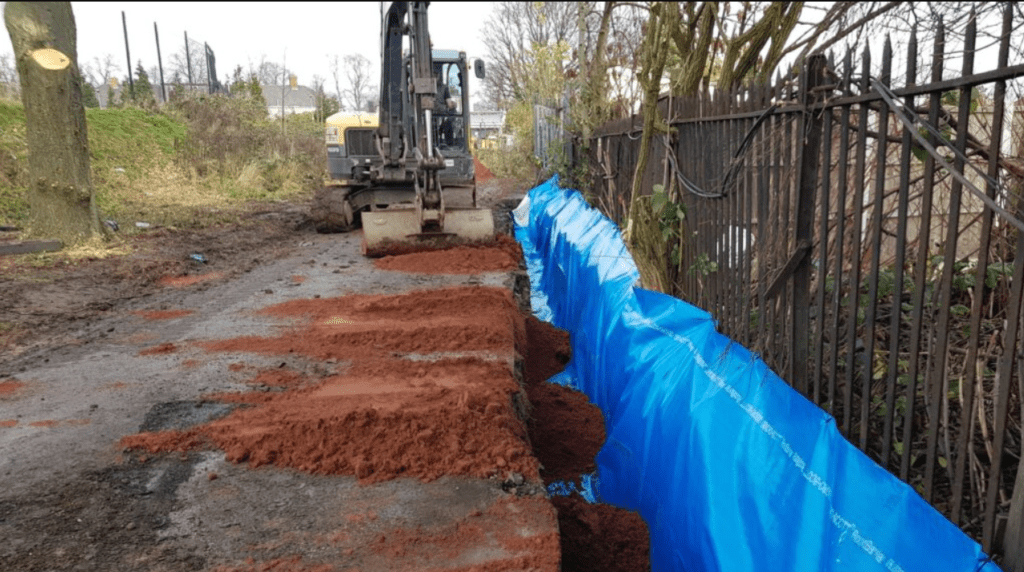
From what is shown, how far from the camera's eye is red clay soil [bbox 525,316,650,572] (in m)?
3.36

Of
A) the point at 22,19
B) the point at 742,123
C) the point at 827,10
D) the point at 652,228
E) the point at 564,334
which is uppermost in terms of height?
the point at 22,19

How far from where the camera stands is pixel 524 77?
19500mm

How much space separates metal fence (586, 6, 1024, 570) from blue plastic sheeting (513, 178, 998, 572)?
0.60ft

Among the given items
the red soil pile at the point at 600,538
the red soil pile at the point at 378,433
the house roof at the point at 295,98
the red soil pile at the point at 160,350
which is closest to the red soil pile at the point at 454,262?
the red soil pile at the point at 160,350

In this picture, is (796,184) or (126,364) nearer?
(796,184)

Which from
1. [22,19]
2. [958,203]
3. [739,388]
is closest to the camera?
[958,203]

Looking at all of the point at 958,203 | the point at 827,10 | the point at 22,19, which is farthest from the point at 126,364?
the point at 22,19

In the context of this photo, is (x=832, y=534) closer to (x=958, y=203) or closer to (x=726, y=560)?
(x=726, y=560)

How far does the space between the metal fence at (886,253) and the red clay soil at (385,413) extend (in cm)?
147

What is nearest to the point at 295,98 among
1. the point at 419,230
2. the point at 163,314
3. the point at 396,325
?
the point at 419,230

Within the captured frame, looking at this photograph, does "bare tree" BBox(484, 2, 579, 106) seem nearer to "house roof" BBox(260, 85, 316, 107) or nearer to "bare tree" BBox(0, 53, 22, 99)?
"bare tree" BBox(0, 53, 22, 99)

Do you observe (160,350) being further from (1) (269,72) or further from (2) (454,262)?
(1) (269,72)

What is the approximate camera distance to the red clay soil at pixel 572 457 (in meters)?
3.36

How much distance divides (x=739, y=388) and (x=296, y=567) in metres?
2.02
